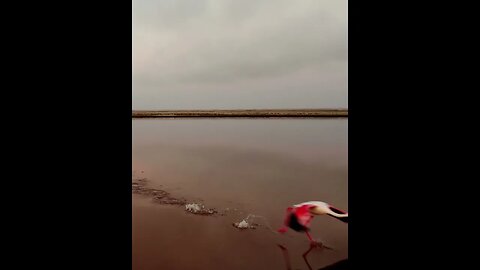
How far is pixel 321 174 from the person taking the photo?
3.49 metres

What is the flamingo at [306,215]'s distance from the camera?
2072 millimetres

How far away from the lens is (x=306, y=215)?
2.16 meters

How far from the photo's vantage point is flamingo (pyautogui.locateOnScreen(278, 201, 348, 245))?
207 centimetres
